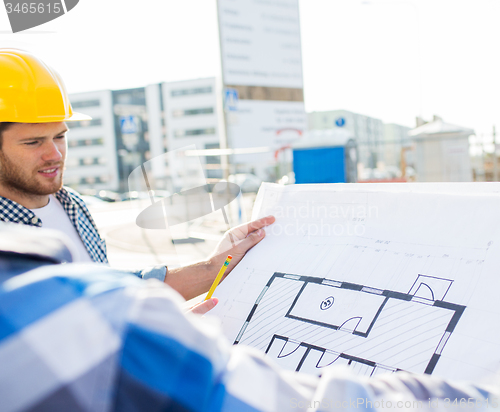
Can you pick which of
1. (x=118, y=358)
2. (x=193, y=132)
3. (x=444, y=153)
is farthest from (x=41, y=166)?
(x=193, y=132)

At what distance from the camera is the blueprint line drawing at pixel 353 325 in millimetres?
820

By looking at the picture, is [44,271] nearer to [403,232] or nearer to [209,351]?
[209,351]

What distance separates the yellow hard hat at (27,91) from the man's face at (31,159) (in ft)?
0.18

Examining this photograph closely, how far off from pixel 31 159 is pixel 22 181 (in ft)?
0.35

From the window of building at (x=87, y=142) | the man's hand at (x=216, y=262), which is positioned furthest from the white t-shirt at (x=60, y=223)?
the window of building at (x=87, y=142)

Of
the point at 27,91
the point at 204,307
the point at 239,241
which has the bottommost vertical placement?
the point at 204,307

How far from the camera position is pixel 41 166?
5.63 ft

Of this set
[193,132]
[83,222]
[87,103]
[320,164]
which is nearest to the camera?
[83,222]

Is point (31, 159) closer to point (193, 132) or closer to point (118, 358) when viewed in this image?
point (118, 358)

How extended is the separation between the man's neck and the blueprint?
1.08 m

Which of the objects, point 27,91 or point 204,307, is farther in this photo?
point 27,91

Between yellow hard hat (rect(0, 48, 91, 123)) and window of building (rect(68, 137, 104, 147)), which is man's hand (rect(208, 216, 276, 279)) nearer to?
yellow hard hat (rect(0, 48, 91, 123))

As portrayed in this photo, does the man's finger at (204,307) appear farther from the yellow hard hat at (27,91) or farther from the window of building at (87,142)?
the window of building at (87,142)

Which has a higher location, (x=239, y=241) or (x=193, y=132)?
(x=193, y=132)
